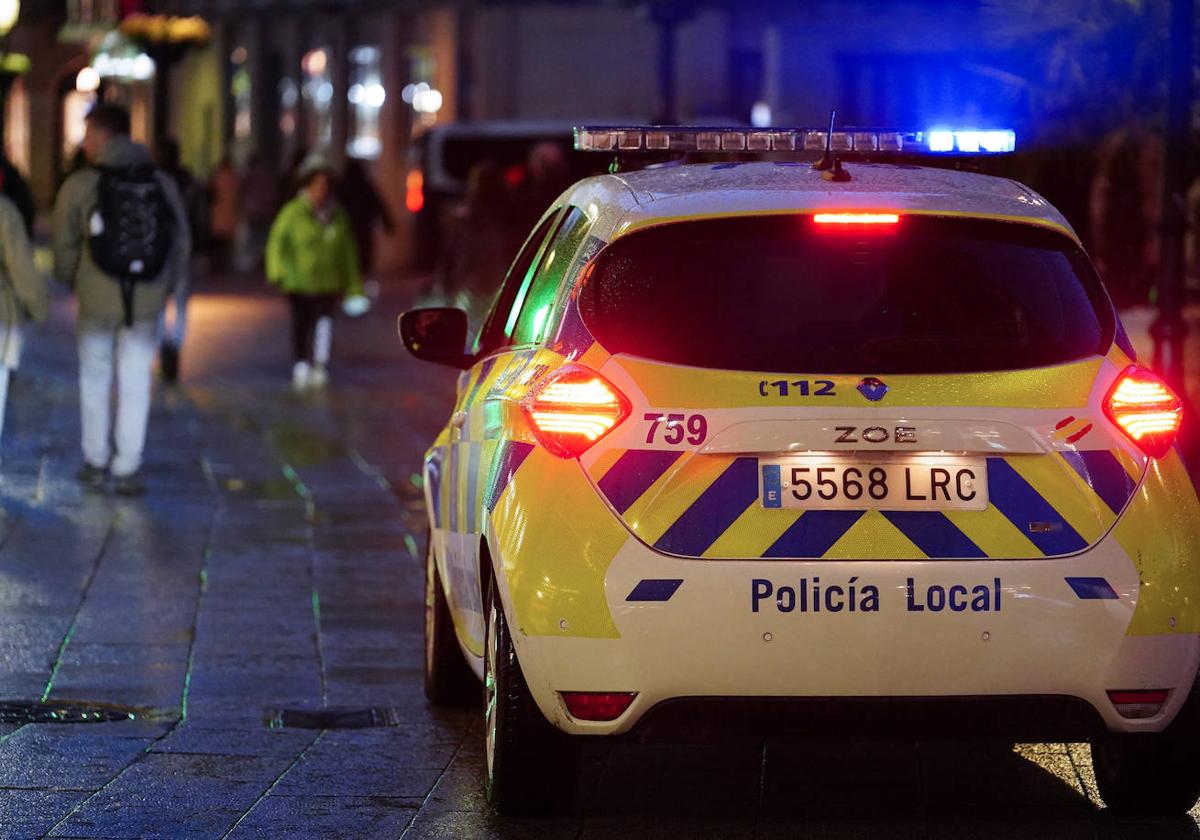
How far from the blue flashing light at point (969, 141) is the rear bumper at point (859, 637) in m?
1.30

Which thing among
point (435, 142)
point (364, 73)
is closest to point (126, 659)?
point (435, 142)

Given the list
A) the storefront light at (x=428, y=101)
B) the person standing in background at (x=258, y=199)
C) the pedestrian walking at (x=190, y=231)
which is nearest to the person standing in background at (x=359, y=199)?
the pedestrian walking at (x=190, y=231)

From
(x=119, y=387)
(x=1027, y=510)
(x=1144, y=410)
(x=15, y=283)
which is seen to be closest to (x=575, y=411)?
(x=1027, y=510)

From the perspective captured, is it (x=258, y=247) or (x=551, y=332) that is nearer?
(x=551, y=332)

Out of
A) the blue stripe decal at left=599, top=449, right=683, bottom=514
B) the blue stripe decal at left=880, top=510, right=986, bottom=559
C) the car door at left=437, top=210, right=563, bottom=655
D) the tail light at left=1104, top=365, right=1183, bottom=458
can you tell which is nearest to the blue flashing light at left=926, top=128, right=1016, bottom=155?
the tail light at left=1104, top=365, right=1183, bottom=458

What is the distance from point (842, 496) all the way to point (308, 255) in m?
14.7

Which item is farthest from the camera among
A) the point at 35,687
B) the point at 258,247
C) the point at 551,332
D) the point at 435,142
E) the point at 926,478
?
the point at 258,247

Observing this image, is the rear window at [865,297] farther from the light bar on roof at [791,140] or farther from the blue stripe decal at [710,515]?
the light bar on roof at [791,140]

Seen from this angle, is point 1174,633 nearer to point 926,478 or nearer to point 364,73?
point 926,478

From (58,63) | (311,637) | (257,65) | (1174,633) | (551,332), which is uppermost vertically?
(551,332)

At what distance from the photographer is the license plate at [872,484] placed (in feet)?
19.5

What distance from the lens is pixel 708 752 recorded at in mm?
7352

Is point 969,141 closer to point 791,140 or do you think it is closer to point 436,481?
point 791,140

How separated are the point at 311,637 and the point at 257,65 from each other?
4268cm
